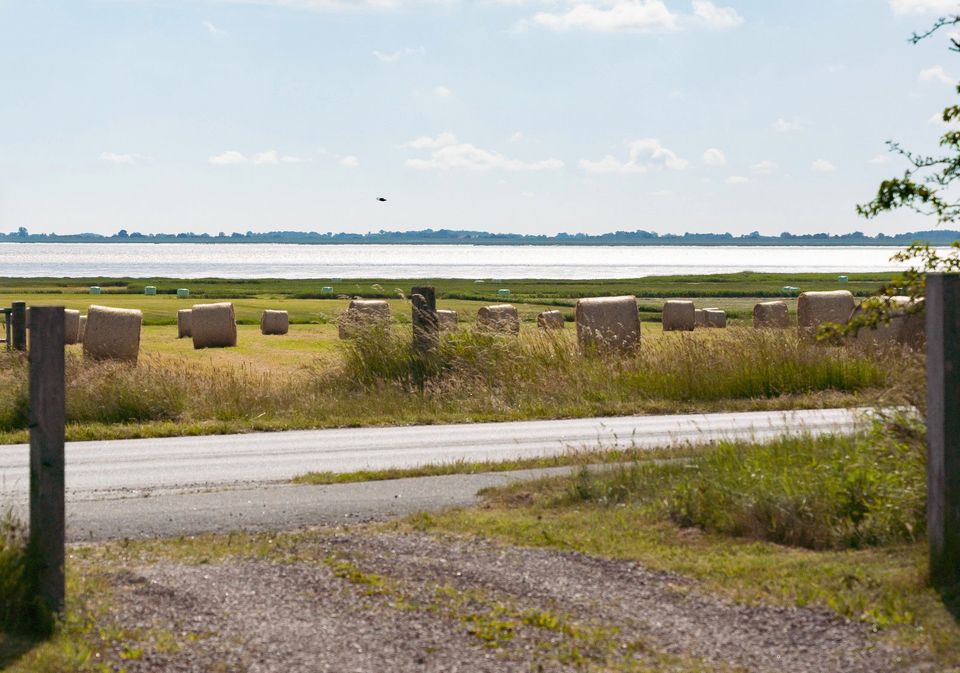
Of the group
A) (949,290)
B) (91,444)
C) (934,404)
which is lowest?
(91,444)

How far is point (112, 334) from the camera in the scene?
93.8 feet

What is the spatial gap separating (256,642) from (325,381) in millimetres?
14885

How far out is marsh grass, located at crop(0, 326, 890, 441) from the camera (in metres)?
18.8

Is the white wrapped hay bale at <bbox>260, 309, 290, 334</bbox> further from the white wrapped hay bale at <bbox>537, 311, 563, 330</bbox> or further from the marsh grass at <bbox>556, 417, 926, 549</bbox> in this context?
the marsh grass at <bbox>556, 417, 926, 549</bbox>

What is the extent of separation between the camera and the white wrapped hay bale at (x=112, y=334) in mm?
28594

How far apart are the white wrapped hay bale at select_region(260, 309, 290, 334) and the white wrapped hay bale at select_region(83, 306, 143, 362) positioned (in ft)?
47.5

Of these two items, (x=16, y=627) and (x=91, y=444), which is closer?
(x=16, y=627)

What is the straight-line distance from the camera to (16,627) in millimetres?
6496

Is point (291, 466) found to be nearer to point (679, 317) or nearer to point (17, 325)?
point (17, 325)

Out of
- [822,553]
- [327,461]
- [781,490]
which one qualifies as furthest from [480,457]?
[822,553]

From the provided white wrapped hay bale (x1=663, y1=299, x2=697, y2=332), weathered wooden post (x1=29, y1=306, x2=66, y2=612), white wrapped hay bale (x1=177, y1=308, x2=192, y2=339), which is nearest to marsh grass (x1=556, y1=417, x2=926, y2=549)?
weathered wooden post (x1=29, y1=306, x2=66, y2=612)

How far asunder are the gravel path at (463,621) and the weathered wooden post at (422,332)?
1283 centimetres

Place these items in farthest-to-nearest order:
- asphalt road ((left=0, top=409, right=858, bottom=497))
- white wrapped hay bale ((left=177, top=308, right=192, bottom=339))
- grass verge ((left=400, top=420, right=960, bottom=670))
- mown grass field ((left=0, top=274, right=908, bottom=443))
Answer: white wrapped hay bale ((left=177, top=308, right=192, bottom=339)) → mown grass field ((left=0, top=274, right=908, bottom=443)) → asphalt road ((left=0, top=409, right=858, bottom=497)) → grass verge ((left=400, top=420, right=960, bottom=670))

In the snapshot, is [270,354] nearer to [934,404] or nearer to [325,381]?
[325,381]
